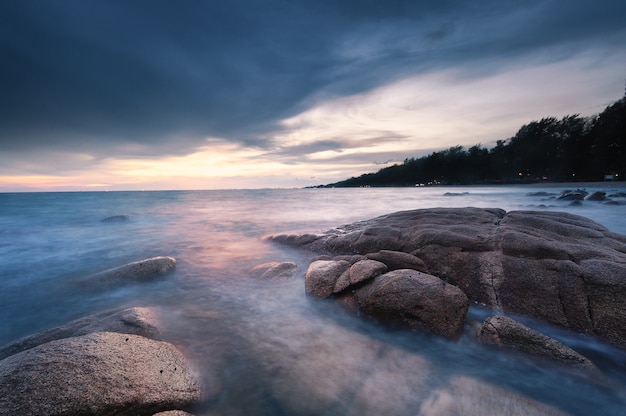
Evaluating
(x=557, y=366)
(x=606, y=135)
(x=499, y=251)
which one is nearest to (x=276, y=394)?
(x=557, y=366)

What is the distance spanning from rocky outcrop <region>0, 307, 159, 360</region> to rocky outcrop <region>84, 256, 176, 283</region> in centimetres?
242

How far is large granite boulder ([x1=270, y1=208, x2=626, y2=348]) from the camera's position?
14.1 feet

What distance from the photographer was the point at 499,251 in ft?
18.7

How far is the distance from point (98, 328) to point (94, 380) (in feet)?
6.67

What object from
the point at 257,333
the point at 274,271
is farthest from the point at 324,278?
the point at 274,271

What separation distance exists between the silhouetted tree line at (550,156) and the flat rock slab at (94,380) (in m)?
77.3

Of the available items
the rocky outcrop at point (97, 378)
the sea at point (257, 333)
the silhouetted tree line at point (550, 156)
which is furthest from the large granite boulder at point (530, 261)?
the silhouetted tree line at point (550, 156)

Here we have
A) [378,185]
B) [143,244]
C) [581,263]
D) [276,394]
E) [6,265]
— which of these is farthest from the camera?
[378,185]

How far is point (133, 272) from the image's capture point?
720 cm

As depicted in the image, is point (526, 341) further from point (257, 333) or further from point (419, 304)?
point (257, 333)

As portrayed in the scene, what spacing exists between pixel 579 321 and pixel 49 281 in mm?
11932

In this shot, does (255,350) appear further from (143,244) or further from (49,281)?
(143,244)

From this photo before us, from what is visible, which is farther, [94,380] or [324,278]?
[324,278]

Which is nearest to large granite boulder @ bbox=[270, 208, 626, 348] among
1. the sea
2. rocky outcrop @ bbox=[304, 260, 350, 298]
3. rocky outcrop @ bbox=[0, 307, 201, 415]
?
the sea
